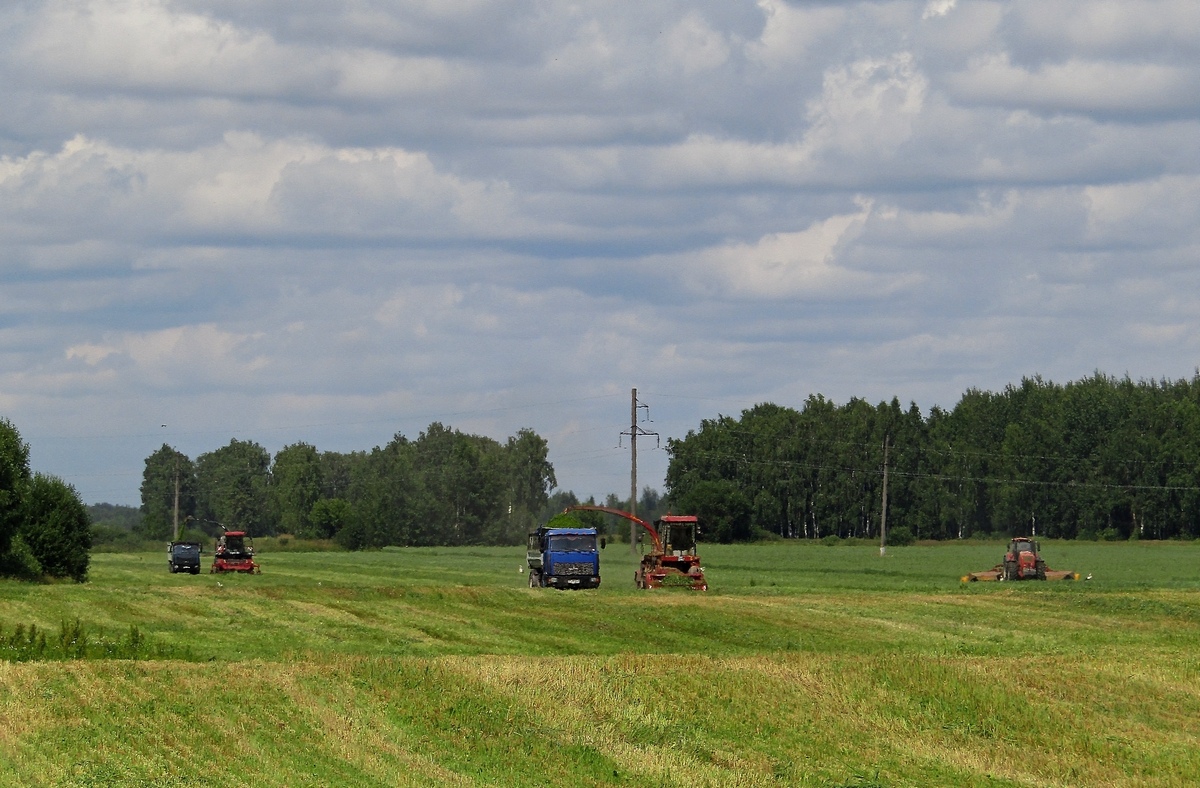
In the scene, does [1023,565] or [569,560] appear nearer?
[569,560]

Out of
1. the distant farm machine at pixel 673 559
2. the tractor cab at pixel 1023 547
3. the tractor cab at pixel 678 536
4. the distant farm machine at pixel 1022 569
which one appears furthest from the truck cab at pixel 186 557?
the tractor cab at pixel 1023 547

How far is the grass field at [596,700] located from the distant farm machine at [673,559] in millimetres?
14681

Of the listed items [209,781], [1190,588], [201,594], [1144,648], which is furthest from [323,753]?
[1190,588]

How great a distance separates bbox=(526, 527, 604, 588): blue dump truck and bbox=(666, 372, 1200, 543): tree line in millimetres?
73827

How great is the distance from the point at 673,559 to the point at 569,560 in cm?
420

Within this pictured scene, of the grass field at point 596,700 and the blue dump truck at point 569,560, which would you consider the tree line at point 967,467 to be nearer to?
the blue dump truck at point 569,560

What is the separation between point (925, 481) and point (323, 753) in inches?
5680

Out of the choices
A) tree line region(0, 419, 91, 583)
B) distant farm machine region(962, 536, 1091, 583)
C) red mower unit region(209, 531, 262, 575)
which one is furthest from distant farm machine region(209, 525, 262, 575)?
distant farm machine region(962, 536, 1091, 583)

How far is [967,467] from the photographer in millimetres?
162625

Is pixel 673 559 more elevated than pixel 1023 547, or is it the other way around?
pixel 1023 547

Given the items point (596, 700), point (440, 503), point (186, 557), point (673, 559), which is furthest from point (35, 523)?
point (440, 503)

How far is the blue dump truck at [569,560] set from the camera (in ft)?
202

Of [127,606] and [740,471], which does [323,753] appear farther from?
[740,471]

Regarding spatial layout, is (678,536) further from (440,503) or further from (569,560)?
(440,503)
